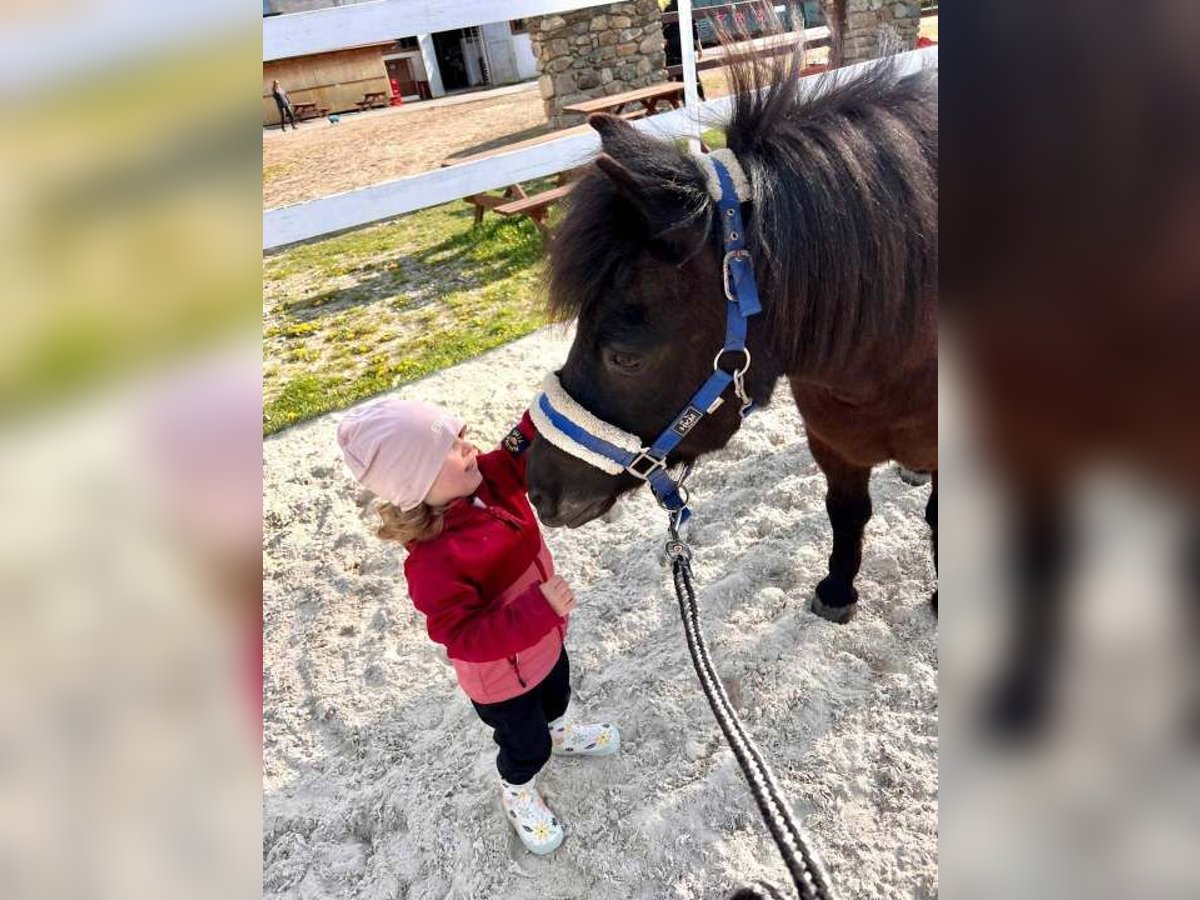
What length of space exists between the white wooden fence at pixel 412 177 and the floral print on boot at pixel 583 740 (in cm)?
222

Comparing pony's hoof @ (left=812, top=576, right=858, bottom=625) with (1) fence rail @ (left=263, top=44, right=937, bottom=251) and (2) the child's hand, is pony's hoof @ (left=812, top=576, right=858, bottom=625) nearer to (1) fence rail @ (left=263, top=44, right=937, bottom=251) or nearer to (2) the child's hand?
(2) the child's hand

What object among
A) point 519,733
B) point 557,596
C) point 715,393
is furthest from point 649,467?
point 519,733

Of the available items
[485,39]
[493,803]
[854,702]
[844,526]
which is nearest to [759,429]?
[844,526]

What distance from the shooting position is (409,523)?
177 centimetres

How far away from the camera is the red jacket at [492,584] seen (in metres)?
1.76

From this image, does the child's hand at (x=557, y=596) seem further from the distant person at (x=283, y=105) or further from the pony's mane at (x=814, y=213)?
the distant person at (x=283, y=105)
